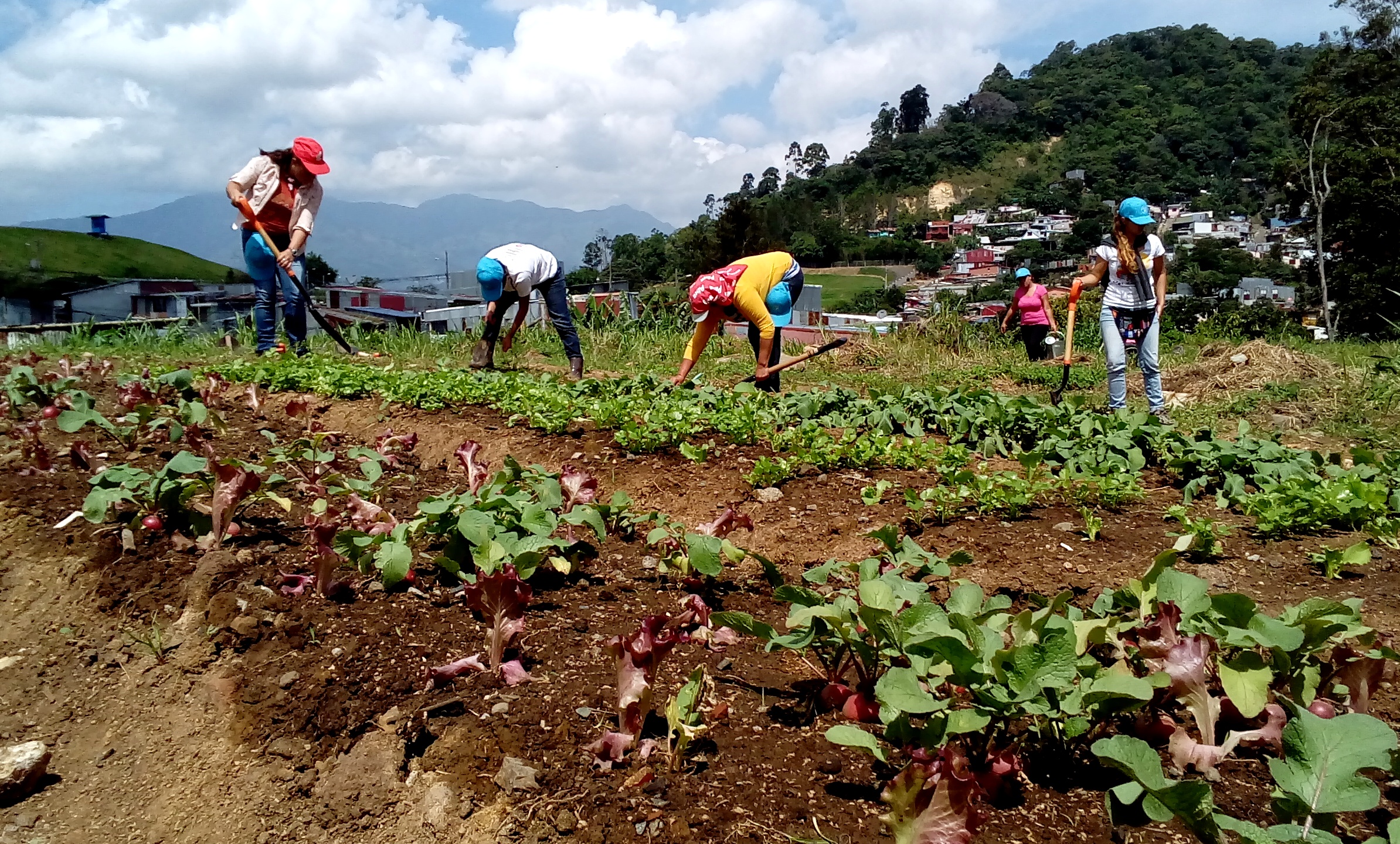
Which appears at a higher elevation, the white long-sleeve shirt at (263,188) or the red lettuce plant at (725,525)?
the white long-sleeve shirt at (263,188)

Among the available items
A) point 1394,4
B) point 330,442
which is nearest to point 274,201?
point 330,442

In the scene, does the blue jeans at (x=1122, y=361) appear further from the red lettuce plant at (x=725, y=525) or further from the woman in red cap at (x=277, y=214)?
the woman in red cap at (x=277, y=214)

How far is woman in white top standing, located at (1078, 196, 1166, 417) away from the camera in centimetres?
562

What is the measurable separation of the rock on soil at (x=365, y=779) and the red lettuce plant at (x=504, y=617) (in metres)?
0.27

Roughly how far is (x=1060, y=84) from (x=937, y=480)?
103685 mm

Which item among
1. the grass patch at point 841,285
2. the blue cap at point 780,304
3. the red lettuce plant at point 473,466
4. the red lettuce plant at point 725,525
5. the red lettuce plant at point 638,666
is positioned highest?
the grass patch at point 841,285

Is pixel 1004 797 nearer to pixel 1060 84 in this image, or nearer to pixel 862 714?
pixel 862 714

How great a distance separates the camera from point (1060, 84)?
A: 95125 millimetres

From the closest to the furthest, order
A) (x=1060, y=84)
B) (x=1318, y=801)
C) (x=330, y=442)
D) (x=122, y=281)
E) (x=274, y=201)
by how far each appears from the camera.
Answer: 1. (x=1318, y=801)
2. (x=330, y=442)
3. (x=274, y=201)
4. (x=122, y=281)
5. (x=1060, y=84)

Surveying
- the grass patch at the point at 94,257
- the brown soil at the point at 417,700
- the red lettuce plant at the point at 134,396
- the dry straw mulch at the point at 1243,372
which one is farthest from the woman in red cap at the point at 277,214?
the grass patch at the point at 94,257

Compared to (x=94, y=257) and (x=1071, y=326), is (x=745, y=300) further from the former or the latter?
(x=94, y=257)

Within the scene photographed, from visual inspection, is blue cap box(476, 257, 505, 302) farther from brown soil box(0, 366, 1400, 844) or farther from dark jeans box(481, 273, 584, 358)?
brown soil box(0, 366, 1400, 844)

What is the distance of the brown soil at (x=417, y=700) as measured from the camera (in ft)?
5.57

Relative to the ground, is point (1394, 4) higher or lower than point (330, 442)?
higher
